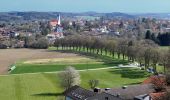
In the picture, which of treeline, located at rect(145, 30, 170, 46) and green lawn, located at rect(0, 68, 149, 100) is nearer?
green lawn, located at rect(0, 68, 149, 100)

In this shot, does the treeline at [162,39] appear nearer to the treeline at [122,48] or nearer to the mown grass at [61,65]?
the treeline at [122,48]

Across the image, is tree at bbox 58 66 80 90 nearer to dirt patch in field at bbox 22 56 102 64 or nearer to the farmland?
the farmland

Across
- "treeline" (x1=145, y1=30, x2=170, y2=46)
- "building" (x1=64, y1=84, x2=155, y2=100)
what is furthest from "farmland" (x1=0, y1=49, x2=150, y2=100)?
"treeline" (x1=145, y1=30, x2=170, y2=46)

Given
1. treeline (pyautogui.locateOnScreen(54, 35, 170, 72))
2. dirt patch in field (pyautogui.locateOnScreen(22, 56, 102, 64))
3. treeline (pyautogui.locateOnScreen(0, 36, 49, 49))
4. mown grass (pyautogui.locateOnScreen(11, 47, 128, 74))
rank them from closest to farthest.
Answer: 1. treeline (pyautogui.locateOnScreen(54, 35, 170, 72))
2. mown grass (pyautogui.locateOnScreen(11, 47, 128, 74))
3. dirt patch in field (pyautogui.locateOnScreen(22, 56, 102, 64))
4. treeline (pyautogui.locateOnScreen(0, 36, 49, 49))

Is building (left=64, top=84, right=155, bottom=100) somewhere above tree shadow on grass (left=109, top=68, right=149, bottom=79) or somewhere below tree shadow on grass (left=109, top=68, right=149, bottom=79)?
above

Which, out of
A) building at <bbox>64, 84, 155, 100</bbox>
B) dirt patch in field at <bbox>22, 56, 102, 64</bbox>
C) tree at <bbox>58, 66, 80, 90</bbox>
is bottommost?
dirt patch in field at <bbox>22, 56, 102, 64</bbox>

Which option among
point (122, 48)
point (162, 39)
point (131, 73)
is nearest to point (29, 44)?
point (162, 39)
